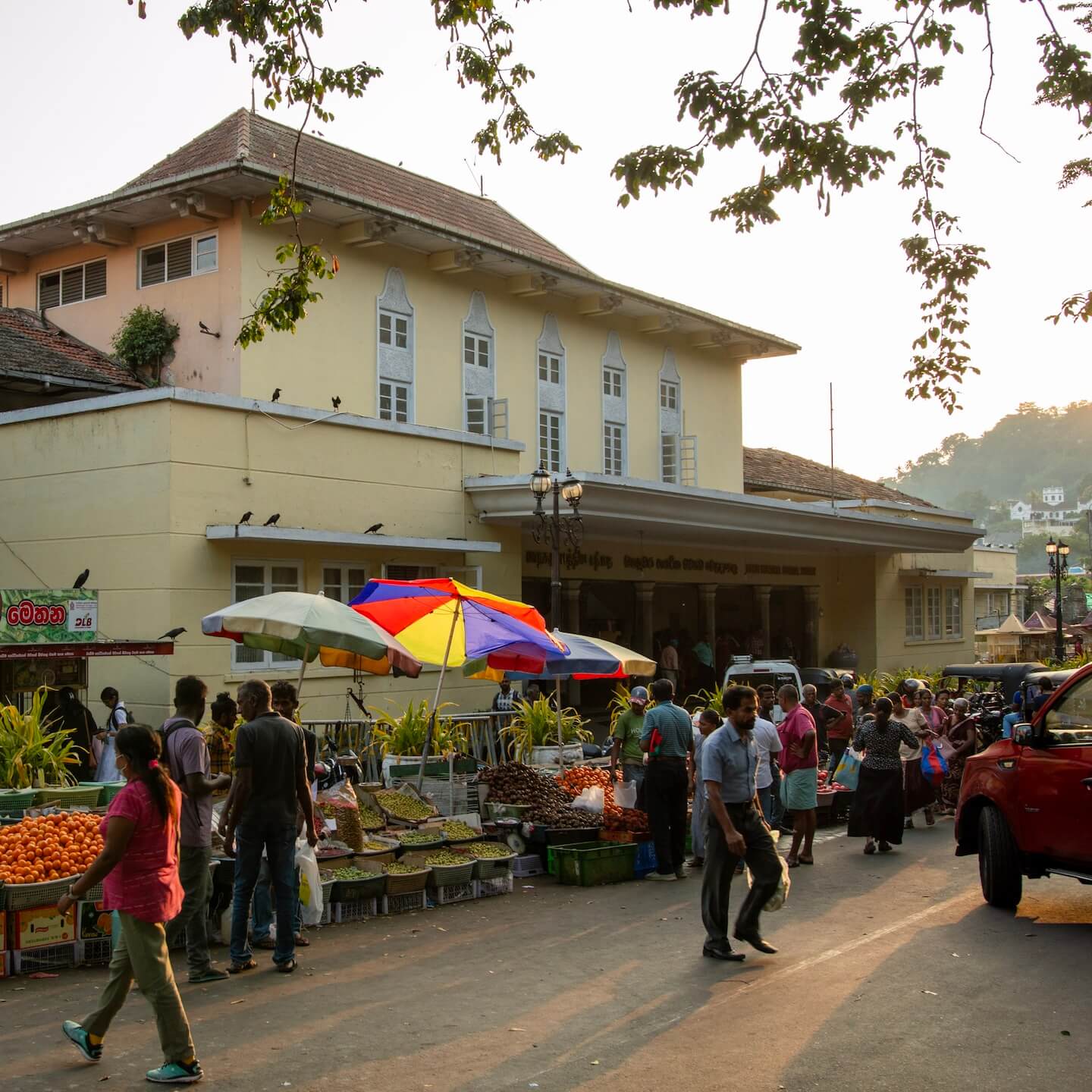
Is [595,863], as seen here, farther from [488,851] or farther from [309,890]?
[309,890]

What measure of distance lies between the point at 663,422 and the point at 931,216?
68.0ft

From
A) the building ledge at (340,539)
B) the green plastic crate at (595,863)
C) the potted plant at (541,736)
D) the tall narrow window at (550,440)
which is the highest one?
the tall narrow window at (550,440)

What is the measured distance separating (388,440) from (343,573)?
2.28m

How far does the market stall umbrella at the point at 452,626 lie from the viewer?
41.7ft

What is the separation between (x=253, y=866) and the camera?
802 cm

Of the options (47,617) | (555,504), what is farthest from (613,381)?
(47,617)

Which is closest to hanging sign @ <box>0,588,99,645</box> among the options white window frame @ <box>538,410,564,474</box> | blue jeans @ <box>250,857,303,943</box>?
blue jeans @ <box>250,857,303,943</box>

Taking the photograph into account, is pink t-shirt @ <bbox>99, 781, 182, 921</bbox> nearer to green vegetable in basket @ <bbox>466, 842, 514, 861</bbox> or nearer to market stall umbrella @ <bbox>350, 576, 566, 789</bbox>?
green vegetable in basket @ <bbox>466, 842, 514, 861</bbox>

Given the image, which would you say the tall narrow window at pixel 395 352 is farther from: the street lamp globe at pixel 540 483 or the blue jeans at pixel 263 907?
the blue jeans at pixel 263 907

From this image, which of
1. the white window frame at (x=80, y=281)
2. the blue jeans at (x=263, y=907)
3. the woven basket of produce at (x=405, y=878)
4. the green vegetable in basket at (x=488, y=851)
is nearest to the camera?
the blue jeans at (x=263, y=907)

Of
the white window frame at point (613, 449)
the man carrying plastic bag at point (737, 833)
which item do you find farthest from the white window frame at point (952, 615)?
the man carrying plastic bag at point (737, 833)

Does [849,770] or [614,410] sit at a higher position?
[614,410]

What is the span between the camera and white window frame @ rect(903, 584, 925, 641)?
3588 cm

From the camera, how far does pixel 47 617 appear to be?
43.5 ft
